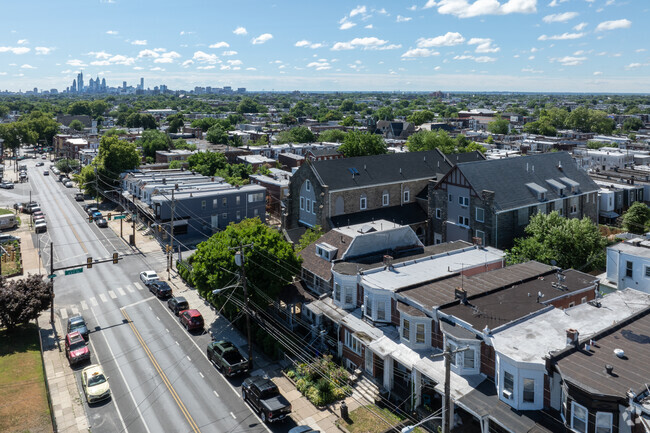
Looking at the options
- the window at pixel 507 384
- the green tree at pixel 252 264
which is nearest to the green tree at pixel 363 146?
the green tree at pixel 252 264

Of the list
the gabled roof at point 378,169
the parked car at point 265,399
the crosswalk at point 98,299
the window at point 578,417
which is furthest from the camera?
the gabled roof at point 378,169

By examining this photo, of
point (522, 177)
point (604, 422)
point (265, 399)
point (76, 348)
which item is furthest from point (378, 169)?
point (604, 422)

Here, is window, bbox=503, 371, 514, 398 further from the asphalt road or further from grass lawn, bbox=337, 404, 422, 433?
the asphalt road

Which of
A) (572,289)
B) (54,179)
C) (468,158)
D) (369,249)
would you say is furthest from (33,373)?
(54,179)

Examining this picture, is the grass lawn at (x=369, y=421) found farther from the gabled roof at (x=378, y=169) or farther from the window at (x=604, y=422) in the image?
the gabled roof at (x=378, y=169)

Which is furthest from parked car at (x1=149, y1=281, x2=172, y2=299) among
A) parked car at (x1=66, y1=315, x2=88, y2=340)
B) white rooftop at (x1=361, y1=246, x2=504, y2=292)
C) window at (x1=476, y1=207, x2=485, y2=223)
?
window at (x1=476, y1=207, x2=485, y2=223)
